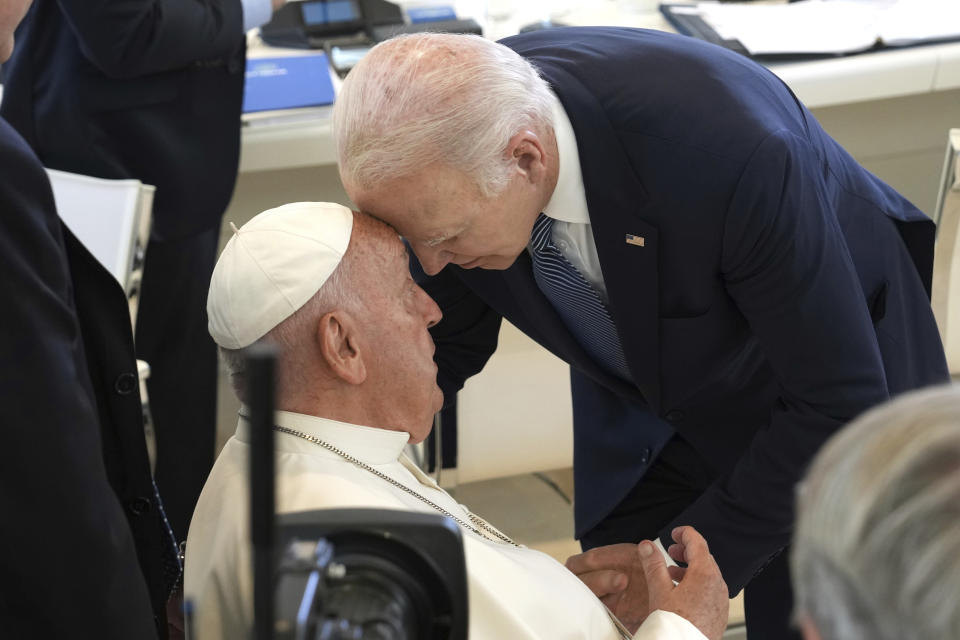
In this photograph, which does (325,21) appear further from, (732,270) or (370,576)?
(370,576)

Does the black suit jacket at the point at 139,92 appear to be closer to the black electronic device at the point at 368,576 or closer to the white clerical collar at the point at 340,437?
the white clerical collar at the point at 340,437

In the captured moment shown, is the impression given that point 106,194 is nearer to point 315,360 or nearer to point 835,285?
point 315,360

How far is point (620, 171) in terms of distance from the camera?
5.56ft

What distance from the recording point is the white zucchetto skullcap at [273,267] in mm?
1568

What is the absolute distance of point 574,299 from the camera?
194 cm

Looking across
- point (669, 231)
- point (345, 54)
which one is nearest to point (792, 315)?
point (669, 231)

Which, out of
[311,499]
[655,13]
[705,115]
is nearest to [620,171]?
[705,115]

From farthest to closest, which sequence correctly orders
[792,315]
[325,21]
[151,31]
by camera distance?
1. [325,21]
2. [151,31]
3. [792,315]

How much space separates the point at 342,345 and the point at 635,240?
48cm

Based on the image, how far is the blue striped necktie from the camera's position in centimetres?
188

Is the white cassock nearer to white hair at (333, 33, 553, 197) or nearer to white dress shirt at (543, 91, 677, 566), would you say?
white dress shirt at (543, 91, 677, 566)

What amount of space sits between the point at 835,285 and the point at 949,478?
0.98 meters

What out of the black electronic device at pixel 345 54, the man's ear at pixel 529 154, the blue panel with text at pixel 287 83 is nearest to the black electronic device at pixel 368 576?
the man's ear at pixel 529 154

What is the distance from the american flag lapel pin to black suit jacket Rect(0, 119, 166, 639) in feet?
2.64
